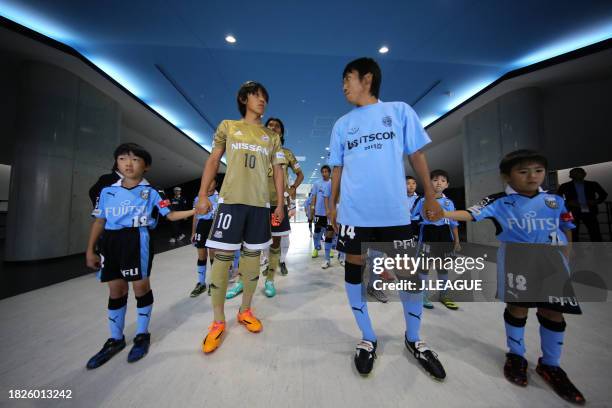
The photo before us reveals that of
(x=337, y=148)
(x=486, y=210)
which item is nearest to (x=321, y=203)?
(x=337, y=148)

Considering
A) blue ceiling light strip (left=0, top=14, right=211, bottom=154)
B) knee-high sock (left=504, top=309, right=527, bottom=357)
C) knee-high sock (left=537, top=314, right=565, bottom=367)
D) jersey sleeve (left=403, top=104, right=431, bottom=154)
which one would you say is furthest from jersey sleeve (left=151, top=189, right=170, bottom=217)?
blue ceiling light strip (left=0, top=14, right=211, bottom=154)

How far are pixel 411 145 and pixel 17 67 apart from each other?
7342mm

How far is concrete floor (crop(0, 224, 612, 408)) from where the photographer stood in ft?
3.29

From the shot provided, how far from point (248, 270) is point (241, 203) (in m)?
0.52

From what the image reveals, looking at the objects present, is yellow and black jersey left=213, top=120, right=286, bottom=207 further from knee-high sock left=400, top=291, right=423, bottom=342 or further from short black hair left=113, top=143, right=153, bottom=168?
knee-high sock left=400, top=291, right=423, bottom=342

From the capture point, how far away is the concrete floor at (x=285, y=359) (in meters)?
1.00

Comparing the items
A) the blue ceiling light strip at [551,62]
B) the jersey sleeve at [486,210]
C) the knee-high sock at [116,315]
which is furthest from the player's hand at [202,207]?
the blue ceiling light strip at [551,62]

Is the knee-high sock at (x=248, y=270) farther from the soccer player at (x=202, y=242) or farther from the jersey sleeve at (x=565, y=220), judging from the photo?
the jersey sleeve at (x=565, y=220)

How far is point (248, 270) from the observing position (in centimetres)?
161

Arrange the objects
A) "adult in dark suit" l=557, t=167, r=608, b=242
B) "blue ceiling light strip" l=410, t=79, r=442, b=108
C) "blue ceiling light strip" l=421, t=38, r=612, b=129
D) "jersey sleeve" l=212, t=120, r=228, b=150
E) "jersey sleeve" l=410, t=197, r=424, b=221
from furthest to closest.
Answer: "blue ceiling light strip" l=410, t=79, r=442, b=108
"adult in dark suit" l=557, t=167, r=608, b=242
"blue ceiling light strip" l=421, t=38, r=612, b=129
"jersey sleeve" l=410, t=197, r=424, b=221
"jersey sleeve" l=212, t=120, r=228, b=150

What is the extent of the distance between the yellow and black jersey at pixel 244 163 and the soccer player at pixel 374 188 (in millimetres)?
623

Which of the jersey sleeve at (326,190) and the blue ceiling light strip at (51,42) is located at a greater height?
the blue ceiling light strip at (51,42)

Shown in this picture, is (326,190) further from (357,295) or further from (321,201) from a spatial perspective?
(357,295)

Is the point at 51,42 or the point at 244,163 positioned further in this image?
the point at 51,42
